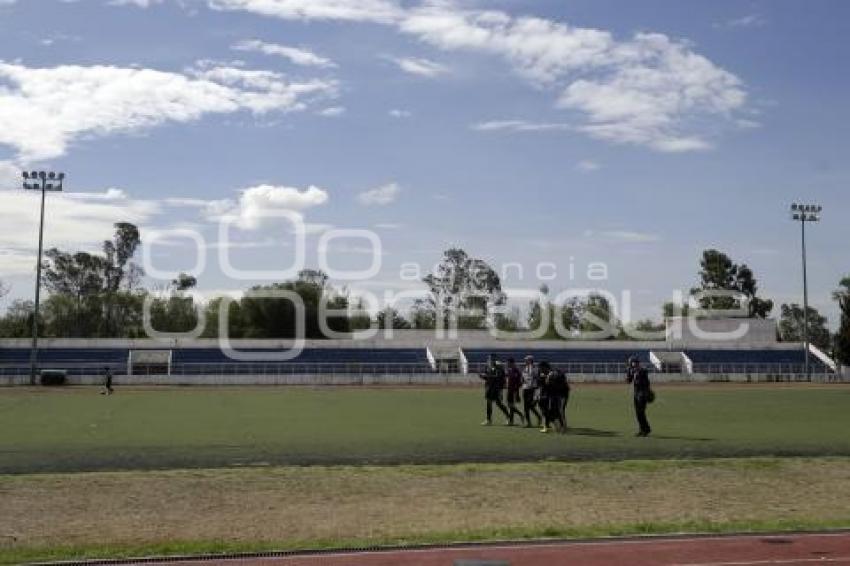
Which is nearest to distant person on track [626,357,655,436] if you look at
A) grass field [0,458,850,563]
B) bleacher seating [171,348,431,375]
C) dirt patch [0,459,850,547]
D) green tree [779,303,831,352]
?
grass field [0,458,850,563]

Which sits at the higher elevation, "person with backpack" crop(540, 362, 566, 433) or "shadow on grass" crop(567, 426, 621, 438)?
"person with backpack" crop(540, 362, 566, 433)

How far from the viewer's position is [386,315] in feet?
394

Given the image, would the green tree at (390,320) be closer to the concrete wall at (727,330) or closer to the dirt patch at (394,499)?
the concrete wall at (727,330)

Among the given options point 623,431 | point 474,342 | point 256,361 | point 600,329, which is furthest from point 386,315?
point 623,431

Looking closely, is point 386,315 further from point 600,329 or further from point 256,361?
point 256,361

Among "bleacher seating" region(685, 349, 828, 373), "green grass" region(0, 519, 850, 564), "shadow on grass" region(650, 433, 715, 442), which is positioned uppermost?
"bleacher seating" region(685, 349, 828, 373)

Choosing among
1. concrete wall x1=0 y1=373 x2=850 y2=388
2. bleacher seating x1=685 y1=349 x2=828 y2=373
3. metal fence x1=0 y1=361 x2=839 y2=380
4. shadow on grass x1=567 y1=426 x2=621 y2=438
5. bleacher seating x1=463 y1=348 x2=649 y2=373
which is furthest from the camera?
bleacher seating x1=685 y1=349 x2=828 y2=373

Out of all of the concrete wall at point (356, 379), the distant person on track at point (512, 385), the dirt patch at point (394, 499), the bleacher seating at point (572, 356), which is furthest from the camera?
the bleacher seating at point (572, 356)

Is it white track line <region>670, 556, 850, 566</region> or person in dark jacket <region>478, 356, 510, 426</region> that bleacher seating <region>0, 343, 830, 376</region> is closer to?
person in dark jacket <region>478, 356, 510, 426</region>

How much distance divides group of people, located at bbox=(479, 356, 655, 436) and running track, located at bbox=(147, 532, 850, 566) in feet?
30.0

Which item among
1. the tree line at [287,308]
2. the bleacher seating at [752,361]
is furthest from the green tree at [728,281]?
the bleacher seating at [752,361]

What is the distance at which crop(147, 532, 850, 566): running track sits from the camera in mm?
9500

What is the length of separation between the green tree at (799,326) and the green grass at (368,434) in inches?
4446

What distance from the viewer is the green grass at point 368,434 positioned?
16.1 meters
